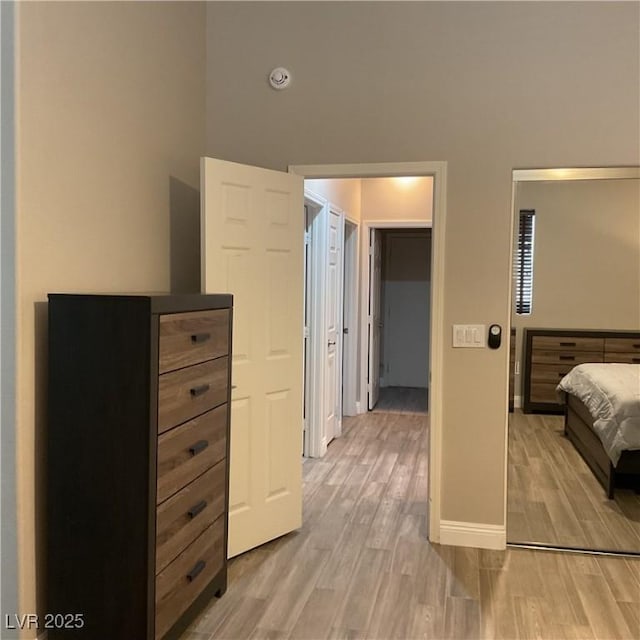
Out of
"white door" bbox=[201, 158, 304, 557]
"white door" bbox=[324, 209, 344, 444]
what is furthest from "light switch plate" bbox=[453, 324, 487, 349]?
"white door" bbox=[324, 209, 344, 444]

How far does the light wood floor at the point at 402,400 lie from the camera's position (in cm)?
674

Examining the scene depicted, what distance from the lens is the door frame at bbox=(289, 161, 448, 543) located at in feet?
10.4

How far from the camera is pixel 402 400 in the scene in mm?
7246

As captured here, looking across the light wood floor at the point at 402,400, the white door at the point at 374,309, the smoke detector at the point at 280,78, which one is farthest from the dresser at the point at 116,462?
the light wood floor at the point at 402,400

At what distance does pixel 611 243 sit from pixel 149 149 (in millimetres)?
2422

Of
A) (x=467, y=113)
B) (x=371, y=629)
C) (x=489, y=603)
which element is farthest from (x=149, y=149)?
(x=489, y=603)

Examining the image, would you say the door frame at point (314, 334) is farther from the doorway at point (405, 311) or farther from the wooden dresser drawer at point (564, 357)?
the doorway at point (405, 311)

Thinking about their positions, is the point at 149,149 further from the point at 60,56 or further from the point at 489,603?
the point at 489,603

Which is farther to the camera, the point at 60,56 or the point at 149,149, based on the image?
the point at 149,149

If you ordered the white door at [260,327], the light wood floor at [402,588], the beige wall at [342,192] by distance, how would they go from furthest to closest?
the beige wall at [342,192] → the white door at [260,327] → the light wood floor at [402,588]

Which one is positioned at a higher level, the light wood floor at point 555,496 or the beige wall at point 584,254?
the beige wall at point 584,254

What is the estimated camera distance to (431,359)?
3.25 m

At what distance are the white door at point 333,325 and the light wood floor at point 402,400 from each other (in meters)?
1.14

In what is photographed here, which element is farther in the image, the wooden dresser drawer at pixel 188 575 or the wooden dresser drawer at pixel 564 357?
the wooden dresser drawer at pixel 564 357
